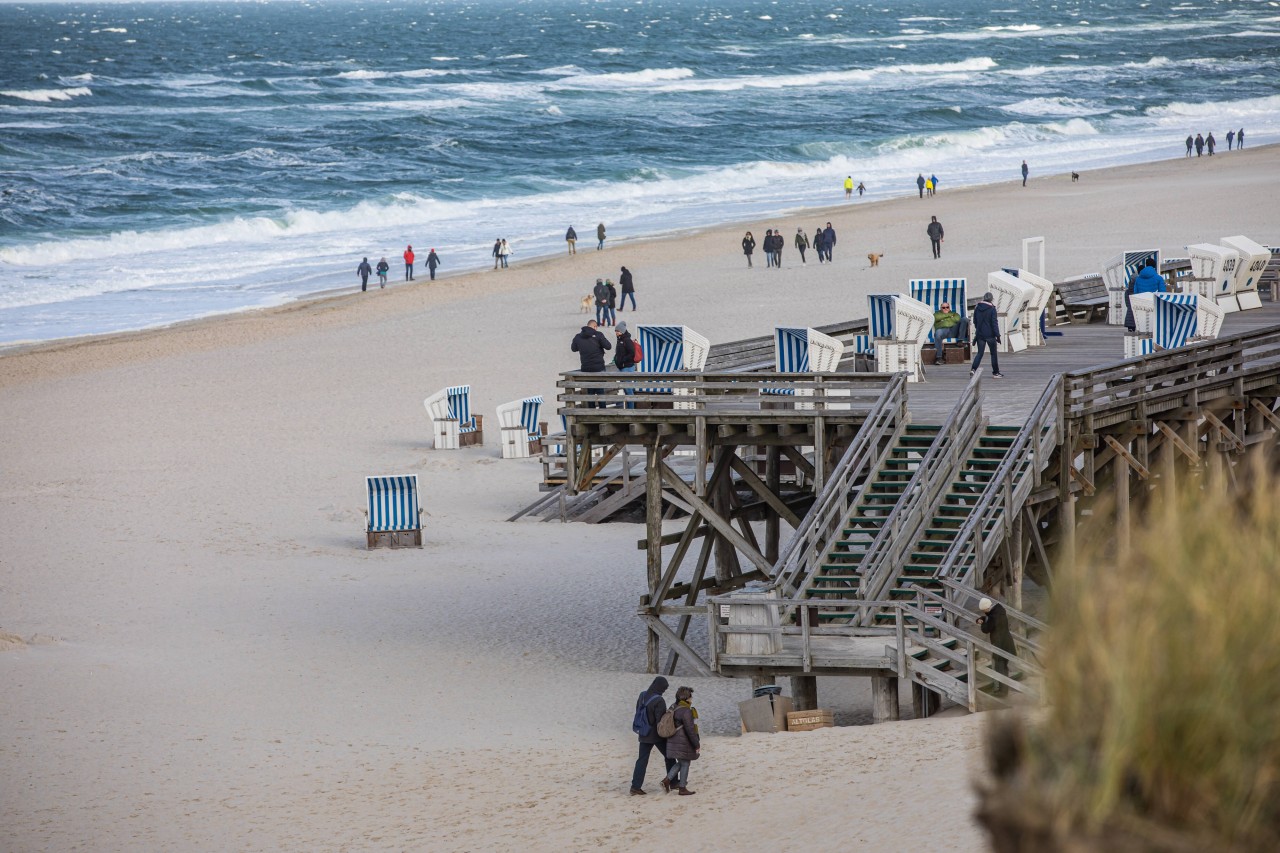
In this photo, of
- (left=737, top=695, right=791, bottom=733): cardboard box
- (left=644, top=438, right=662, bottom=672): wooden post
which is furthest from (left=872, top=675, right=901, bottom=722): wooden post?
(left=644, top=438, right=662, bottom=672): wooden post

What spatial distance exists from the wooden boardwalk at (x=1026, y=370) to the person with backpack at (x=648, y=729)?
15.7ft

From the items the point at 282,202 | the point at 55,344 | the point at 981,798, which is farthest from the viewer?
the point at 282,202

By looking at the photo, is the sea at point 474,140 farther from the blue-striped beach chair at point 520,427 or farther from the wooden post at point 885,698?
the wooden post at point 885,698

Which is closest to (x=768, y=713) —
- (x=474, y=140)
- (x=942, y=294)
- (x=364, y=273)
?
(x=942, y=294)

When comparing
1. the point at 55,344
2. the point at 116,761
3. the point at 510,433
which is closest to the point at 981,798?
the point at 116,761

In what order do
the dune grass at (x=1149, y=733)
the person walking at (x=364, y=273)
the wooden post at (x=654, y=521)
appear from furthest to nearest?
the person walking at (x=364, y=273)
the wooden post at (x=654, y=521)
the dune grass at (x=1149, y=733)

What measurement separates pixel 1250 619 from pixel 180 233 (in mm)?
56176

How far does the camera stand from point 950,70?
128 m

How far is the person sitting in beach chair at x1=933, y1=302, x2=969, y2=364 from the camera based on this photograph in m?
19.1

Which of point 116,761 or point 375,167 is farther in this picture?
point 375,167

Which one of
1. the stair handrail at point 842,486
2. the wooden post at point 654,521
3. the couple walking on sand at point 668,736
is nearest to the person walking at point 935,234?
the wooden post at point 654,521

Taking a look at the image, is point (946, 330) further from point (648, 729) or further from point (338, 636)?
point (648, 729)

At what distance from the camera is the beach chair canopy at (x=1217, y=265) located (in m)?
21.8

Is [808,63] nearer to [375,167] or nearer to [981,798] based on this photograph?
[375,167]
